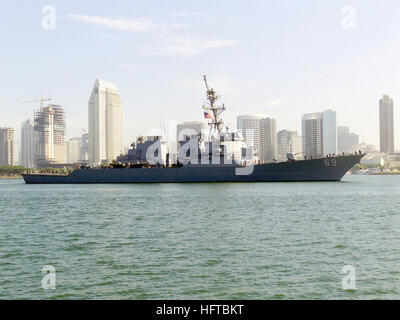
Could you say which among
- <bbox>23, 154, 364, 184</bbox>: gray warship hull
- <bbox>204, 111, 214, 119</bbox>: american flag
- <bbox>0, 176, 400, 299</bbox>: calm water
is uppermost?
<bbox>204, 111, 214, 119</bbox>: american flag

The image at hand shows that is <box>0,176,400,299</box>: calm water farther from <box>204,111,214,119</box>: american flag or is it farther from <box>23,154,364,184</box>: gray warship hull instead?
<box>204,111,214,119</box>: american flag

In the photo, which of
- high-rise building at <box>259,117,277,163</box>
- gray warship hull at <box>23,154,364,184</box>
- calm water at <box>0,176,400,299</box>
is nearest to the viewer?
calm water at <box>0,176,400,299</box>

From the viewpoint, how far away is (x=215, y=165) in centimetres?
5944

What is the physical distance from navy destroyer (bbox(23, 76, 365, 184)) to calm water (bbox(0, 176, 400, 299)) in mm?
33787

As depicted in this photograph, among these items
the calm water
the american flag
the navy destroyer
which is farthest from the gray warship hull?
the calm water

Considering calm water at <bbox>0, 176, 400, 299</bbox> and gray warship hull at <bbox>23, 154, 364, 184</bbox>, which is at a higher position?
gray warship hull at <bbox>23, 154, 364, 184</bbox>

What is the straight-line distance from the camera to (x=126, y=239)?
55.6ft

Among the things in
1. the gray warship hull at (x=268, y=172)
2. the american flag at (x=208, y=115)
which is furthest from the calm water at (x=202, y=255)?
the american flag at (x=208, y=115)

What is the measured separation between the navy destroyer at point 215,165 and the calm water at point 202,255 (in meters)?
33.8

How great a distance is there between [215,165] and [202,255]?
45808mm

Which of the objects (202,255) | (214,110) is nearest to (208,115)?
(214,110)

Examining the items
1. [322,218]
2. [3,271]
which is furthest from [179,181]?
[3,271]

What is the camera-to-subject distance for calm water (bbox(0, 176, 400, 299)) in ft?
33.6
